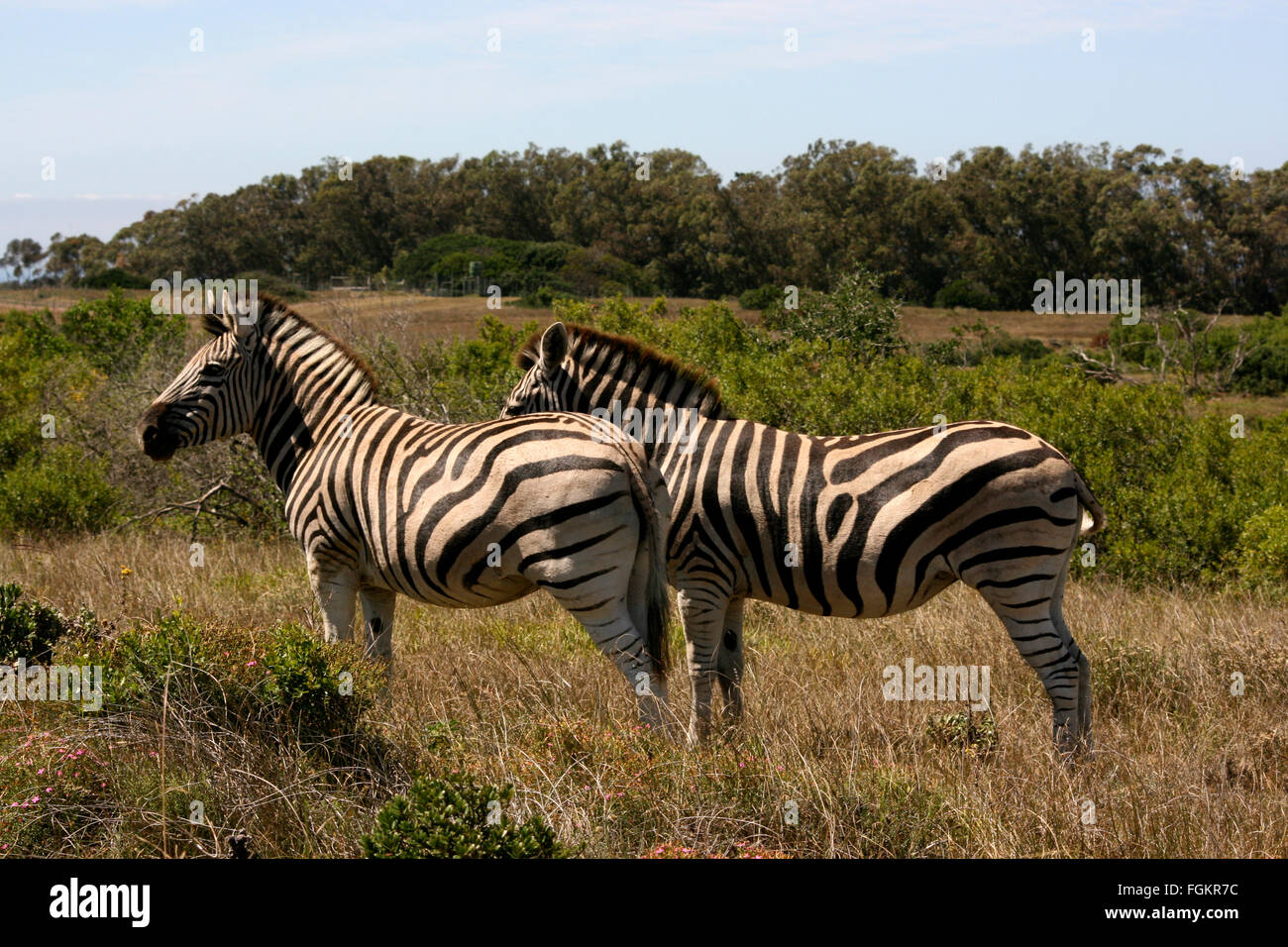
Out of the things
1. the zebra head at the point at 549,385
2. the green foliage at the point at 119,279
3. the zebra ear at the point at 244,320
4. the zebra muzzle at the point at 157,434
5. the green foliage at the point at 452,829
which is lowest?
the green foliage at the point at 452,829

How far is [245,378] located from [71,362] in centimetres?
1337

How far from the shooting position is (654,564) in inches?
222

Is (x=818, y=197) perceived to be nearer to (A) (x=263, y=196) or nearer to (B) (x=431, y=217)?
(B) (x=431, y=217)

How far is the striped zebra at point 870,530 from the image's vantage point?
221 inches

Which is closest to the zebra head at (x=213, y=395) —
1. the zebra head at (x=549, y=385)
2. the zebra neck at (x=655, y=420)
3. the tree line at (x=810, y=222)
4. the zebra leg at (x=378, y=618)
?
the zebra leg at (x=378, y=618)

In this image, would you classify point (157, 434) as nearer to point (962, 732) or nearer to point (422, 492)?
point (422, 492)

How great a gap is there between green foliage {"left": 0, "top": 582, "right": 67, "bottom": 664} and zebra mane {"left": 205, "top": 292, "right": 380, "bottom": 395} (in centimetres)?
202

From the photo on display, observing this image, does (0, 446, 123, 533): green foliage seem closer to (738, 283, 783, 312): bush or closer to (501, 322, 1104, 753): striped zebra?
(501, 322, 1104, 753): striped zebra

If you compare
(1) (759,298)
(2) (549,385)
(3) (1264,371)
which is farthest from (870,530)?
(1) (759,298)

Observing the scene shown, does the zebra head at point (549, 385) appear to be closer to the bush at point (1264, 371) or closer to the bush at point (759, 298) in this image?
the bush at point (1264, 371)

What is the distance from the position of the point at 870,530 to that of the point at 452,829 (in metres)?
2.71

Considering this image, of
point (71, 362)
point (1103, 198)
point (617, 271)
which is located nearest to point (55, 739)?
point (71, 362)

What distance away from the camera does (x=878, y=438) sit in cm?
610

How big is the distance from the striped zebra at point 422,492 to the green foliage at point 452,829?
1.32 m
